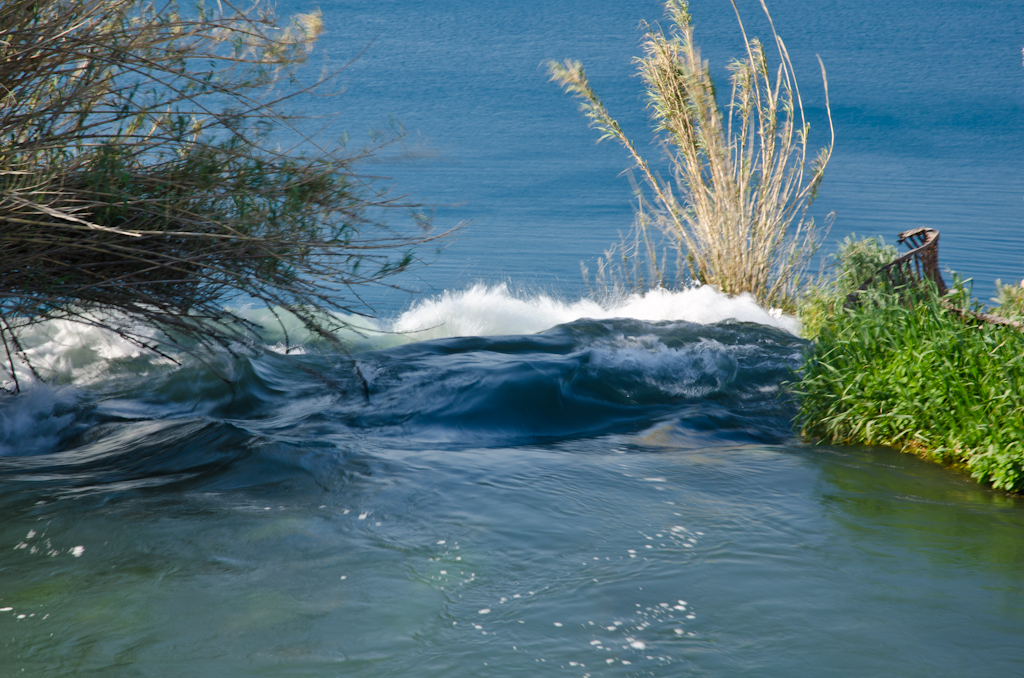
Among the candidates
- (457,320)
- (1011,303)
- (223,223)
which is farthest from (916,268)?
(223,223)

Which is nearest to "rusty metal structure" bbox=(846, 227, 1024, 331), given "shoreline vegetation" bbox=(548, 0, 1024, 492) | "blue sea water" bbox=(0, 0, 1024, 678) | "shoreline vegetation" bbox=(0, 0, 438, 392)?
"shoreline vegetation" bbox=(548, 0, 1024, 492)

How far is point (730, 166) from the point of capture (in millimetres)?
6355

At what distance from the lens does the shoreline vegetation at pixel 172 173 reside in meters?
2.59

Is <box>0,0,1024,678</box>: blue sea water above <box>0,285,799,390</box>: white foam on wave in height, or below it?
below

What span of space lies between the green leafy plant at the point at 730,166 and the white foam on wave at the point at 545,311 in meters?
0.25

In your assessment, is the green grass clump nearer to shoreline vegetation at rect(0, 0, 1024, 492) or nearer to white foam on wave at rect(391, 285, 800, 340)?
shoreline vegetation at rect(0, 0, 1024, 492)

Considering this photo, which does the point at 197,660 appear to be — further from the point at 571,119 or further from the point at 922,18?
the point at 922,18

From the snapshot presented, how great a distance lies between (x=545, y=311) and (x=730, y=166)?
1.88m

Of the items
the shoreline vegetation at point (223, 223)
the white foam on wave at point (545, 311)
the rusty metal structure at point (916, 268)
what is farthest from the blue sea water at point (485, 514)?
the rusty metal structure at point (916, 268)

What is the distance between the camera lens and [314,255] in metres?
3.09

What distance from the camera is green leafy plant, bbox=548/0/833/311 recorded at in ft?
20.4

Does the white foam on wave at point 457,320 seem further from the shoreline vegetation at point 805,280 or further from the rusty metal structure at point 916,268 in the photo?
the rusty metal structure at point 916,268

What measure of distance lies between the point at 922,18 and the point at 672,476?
1484 cm

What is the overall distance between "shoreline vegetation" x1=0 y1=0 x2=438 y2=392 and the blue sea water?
1.18 feet
